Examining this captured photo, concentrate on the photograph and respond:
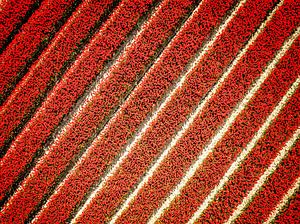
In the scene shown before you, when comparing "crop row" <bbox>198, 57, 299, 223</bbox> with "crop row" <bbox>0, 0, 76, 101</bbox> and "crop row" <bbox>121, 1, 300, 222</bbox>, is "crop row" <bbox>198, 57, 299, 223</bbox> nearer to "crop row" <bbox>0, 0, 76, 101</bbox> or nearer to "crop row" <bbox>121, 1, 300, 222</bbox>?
"crop row" <bbox>121, 1, 300, 222</bbox>

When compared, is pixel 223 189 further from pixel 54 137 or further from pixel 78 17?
pixel 78 17

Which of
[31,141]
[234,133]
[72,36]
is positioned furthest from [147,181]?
[72,36]

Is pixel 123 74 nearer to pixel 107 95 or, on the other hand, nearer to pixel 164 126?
pixel 107 95

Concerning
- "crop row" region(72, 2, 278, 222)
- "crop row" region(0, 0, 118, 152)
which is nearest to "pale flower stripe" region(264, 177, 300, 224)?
"crop row" region(72, 2, 278, 222)

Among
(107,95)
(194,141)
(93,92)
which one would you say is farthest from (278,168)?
(93,92)

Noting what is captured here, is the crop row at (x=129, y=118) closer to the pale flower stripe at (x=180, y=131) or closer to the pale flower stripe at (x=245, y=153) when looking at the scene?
the pale flower stripe at (x=180, y=131)

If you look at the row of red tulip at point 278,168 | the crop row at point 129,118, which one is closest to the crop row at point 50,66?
the crop row at point 129,118
